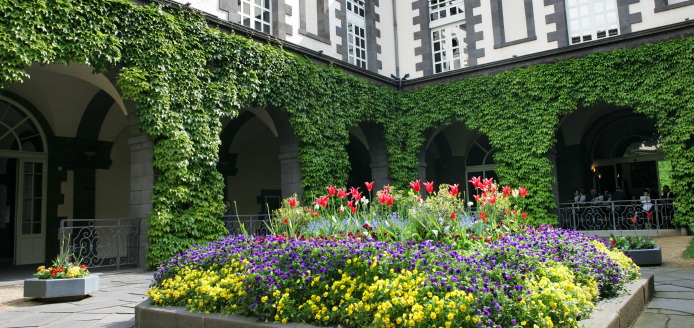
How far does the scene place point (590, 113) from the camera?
1395 centimetres

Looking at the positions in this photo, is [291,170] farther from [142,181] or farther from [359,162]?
[359,162]

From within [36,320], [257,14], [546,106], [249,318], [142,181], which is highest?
[257,14]

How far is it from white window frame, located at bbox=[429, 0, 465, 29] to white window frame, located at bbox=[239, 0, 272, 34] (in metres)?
5.06

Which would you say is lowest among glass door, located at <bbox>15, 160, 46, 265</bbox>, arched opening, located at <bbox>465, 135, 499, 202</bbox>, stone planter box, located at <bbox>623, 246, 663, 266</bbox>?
stone planter box, located at <bbox>623, 246, 663, 266</bbox>

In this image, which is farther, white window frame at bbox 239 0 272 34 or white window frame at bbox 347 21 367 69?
white window frame at bbox 347 21 367 69

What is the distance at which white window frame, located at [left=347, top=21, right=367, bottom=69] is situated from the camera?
499 inches

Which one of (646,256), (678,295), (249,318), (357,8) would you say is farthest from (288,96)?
(678,295)

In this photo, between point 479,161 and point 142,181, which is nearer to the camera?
point 142,181

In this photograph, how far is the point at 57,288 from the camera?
5609 mm

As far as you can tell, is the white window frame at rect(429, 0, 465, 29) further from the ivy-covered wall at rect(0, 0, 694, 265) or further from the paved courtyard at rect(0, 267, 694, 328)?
the paved courtyard at rect(0, 267, 694, 328)

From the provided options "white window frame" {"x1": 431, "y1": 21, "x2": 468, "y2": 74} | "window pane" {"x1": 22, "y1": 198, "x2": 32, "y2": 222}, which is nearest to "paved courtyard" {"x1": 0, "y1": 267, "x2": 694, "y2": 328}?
"window pane" {"x1": 22, "y1": 198, "x2": 32, "y2": 222}

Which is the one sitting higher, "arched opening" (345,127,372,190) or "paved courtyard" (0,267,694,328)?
"arched opening" (345,127,372,190)

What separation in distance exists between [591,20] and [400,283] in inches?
407

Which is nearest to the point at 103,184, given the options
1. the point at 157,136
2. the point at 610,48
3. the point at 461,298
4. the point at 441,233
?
the point at 157,136
